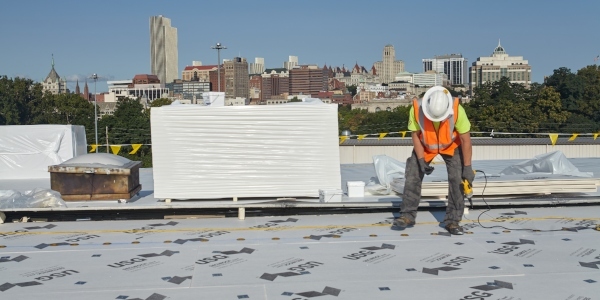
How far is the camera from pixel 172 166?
8211 mm

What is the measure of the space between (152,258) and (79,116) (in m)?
86.6

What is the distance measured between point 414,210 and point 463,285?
6.38 ft

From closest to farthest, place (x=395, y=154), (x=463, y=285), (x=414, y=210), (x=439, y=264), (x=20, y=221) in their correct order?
1. (x=463, y=285)
2. (x=439, y=264)
3. (x=414, y=210)
4. (x=20, y=221)
5. (x=395, y=154)

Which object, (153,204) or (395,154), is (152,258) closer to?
(153,204)

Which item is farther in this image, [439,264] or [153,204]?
[153,204]

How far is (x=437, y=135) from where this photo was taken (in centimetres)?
659

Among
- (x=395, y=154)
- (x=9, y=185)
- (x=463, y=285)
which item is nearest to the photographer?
(x=463, y=285)

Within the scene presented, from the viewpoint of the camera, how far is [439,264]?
18.7 feet

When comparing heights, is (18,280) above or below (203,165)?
below

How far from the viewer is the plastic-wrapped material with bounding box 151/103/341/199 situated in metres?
8.18

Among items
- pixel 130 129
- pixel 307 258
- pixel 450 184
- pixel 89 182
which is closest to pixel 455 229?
pixel 450 184

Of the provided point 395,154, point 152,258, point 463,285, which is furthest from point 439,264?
point 395,154

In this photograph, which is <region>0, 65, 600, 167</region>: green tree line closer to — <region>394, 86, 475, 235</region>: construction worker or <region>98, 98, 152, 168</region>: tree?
<region>98, 98, 152, 168</region>: tree

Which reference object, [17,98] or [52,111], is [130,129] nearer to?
[17,98]
